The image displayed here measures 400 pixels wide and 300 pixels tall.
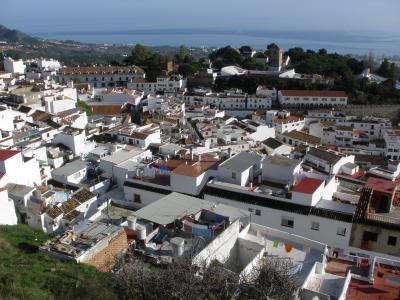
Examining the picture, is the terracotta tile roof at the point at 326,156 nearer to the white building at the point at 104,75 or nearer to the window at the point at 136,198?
the window at the point at 136,198

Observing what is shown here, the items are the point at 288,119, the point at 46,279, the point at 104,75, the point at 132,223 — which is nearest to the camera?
the point at 46,279

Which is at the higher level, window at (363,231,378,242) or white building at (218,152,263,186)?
white building at (218,152,263,186)

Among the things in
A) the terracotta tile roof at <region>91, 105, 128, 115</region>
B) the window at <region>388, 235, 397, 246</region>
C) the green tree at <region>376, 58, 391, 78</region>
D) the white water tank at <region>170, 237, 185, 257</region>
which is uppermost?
the green tree at <region>376, 58, 391, 78</region>

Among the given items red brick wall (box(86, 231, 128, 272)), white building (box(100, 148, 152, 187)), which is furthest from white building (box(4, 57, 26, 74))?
red brick wall (box(86, 231, 128, 272))

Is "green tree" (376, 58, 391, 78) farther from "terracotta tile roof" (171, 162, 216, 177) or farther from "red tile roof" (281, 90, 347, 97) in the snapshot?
"terracotta tile roof" (171, 162, 216, 177)

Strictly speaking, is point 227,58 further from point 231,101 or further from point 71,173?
point 71,173

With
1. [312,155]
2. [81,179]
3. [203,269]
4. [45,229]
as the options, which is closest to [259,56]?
[312,155]

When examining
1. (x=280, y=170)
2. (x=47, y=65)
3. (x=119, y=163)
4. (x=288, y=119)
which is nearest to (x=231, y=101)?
(x=288, y=119)
